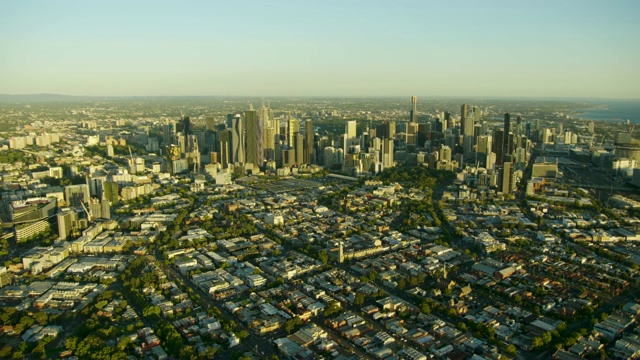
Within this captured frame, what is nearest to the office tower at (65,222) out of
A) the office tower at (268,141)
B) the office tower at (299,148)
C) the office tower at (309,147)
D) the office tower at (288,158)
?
the office tower at (288,158)

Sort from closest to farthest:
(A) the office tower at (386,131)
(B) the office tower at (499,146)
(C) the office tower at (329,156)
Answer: (B) the office tower at (499,146) → (C) the office tower at (329,156) → (A) the office tower at (386,131)

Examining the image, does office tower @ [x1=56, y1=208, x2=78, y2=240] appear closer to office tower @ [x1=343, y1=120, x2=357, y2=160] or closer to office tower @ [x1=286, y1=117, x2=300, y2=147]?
office tower @ [x1=286, y1=117, x2=300, y2=147]

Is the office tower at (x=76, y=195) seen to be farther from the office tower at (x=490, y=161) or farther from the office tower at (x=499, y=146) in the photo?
the office tower at (x=499, y=146)

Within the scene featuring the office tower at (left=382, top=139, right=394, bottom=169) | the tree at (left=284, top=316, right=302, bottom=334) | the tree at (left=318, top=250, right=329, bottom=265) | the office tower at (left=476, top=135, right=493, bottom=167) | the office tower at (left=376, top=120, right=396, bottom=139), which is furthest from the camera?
the office tower at (left=376, top=120, right=396, bottom=139)

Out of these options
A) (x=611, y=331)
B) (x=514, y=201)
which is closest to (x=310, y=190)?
(x=514, y=201)

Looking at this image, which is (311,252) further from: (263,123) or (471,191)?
(263,123)

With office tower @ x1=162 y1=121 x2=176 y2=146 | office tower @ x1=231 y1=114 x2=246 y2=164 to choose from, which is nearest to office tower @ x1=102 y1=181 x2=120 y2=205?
office tower @ x1=231 y1=114 x2=246 y2=164
